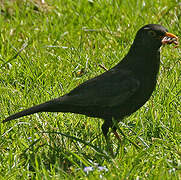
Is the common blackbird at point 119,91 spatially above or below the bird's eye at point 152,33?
below

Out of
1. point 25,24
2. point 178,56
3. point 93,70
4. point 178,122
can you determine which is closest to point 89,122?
point 178,122

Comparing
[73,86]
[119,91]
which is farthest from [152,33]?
[73,86]

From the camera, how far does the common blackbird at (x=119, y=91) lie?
3602 mm

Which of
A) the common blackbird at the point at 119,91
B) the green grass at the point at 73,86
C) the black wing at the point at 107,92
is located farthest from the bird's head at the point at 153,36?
the green grass at the point at 73,86

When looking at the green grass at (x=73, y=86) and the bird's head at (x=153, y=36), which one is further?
the bird's head at (x=153, y=36)

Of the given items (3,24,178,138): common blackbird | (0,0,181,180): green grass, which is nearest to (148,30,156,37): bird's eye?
(3,24,178,138): common blackbird

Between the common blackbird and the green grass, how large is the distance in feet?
0.57

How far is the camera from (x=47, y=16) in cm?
657

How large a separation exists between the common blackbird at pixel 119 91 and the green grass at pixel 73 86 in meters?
0.17

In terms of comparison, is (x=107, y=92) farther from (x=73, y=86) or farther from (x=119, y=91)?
(x=73, y=86)

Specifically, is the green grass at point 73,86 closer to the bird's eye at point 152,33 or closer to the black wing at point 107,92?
the black wing at point 107,92

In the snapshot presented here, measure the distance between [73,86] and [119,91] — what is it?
1115 mm

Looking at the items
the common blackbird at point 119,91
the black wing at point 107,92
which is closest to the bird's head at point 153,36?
the common blackbird at point 119,91

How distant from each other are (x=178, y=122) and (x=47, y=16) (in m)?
3.22
